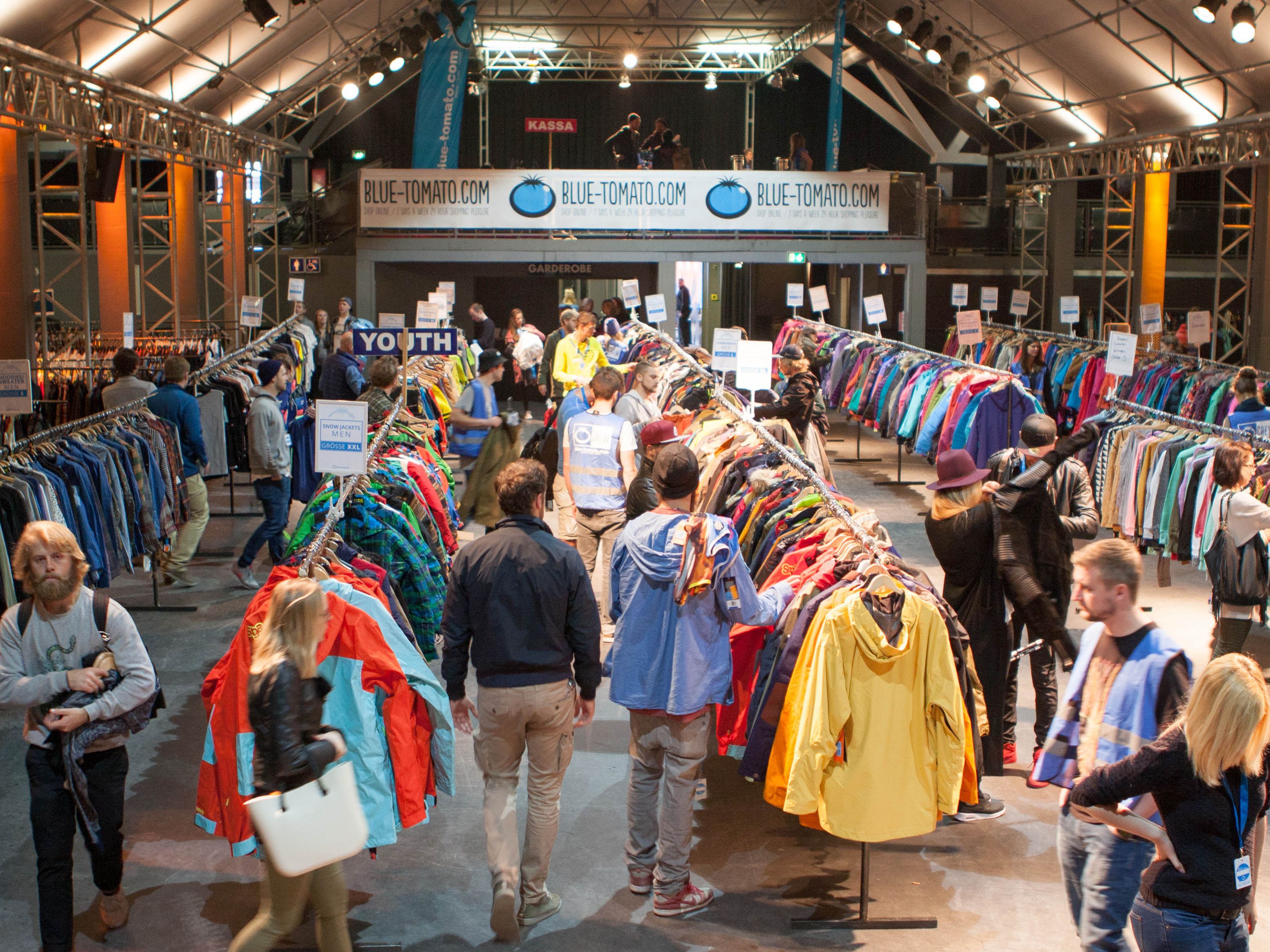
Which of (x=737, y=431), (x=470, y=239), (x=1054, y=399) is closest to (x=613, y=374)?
(x=737, y=431)

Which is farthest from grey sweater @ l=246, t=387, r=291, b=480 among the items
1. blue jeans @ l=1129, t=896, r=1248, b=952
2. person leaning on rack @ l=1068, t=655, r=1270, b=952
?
blue jeans @ l=1129, t=896, r=1248, b=952

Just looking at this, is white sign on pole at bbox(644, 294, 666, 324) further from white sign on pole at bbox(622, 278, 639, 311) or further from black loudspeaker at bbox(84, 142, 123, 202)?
black loudspeaker at bbox(84, 142, 123, 202)

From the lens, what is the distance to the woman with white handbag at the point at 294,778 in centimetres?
323

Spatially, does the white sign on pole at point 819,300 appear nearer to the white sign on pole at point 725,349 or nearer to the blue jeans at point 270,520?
the white sign on pole at point 725,349

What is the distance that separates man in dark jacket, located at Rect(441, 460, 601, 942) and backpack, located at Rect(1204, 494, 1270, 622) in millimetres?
3541

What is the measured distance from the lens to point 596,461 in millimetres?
6887

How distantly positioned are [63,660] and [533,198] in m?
15.1

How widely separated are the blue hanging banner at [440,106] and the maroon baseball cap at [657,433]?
46.0 feet

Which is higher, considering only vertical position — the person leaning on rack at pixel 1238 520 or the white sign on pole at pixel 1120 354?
the white sign on pole at pixel 1120 354

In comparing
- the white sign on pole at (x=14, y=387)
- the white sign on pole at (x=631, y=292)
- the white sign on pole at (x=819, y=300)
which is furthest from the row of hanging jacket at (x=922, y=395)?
the white sign on pole at (x=14, y=387)

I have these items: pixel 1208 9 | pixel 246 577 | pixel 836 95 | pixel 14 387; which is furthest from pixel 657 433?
pixel 836 95

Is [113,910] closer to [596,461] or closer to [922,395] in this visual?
[596,461]

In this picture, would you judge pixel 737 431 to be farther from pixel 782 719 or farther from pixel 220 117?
pixel 220 117

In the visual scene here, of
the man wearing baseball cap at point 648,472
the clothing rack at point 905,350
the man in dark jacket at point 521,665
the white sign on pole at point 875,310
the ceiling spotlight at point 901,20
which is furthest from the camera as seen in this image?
the ceiling spotlight at point 901,20
